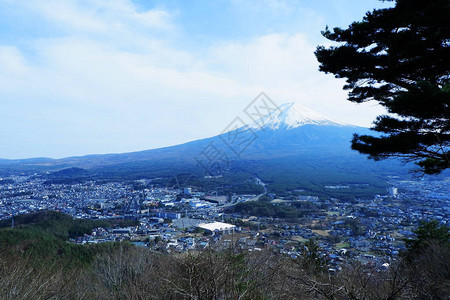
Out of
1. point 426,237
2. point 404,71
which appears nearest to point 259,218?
point 426,237

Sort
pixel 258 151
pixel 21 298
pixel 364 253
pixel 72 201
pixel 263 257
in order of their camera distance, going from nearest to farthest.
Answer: pixel 21 298 < pixel 263 257 < pixel 364 253 < pixel 72 201 < pixel 258 151

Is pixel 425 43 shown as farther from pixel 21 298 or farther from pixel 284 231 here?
pixel 284 231

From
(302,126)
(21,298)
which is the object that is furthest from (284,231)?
(302,126)

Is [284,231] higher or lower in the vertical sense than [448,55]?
lower

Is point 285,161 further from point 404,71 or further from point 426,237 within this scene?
point 404,71

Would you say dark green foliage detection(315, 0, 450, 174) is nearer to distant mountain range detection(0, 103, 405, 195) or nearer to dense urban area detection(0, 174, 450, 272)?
dense urban area detection(0, 174, 450, 272)

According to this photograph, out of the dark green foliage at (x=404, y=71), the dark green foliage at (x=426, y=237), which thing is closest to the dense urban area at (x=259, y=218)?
the dark green foliage at (x=426, y=237)

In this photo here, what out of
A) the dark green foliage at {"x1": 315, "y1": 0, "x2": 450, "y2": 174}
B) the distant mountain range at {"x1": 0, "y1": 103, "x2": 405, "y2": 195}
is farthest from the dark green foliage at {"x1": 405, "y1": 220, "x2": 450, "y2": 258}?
the distant mountain range at {"x1": 0, "y1": 103, "x2": 405, "y2": 195}

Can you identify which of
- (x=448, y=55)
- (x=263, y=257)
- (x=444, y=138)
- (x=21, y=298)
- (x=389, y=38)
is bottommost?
(x=263, y=257)
